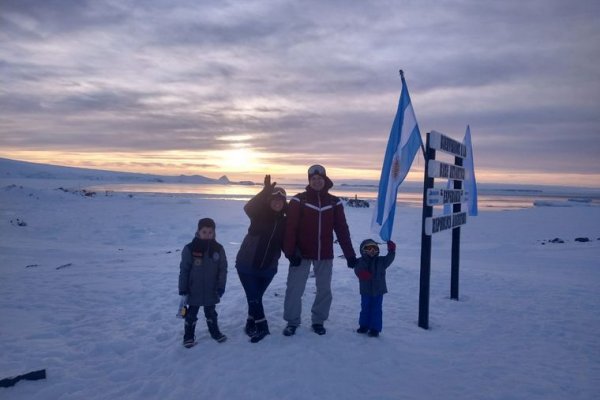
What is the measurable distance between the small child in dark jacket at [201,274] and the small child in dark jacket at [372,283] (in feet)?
6.19

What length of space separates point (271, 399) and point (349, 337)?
191 centimetres

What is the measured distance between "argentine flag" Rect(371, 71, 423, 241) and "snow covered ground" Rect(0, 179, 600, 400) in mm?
1727

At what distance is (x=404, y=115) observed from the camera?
720 cm

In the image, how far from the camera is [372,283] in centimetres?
586

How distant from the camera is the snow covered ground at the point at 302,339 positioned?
4516mm

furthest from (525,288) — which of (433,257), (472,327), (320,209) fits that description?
(320,209)

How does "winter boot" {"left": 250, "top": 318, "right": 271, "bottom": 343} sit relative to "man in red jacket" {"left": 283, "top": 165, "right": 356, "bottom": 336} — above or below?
below

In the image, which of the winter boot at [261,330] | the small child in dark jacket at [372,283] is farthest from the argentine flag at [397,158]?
the winter boot at [261,330]

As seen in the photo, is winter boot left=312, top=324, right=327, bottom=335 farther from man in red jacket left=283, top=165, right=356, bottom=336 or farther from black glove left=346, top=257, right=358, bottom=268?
black glove left=346, top=257, right=358, bottom=268

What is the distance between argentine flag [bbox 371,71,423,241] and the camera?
279 inches

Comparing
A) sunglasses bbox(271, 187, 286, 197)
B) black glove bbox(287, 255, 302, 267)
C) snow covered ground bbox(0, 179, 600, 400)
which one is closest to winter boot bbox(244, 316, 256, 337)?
snow covered ground bbox(0, 179, 600, 400)

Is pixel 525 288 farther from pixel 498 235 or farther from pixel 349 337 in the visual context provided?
pixel 498 235

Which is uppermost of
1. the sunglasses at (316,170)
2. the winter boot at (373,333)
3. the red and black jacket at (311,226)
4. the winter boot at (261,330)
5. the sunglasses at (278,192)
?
the sunglasses at (316,170)

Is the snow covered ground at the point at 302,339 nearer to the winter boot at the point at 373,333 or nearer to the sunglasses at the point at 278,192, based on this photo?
the winter boot at the point at 373,333
